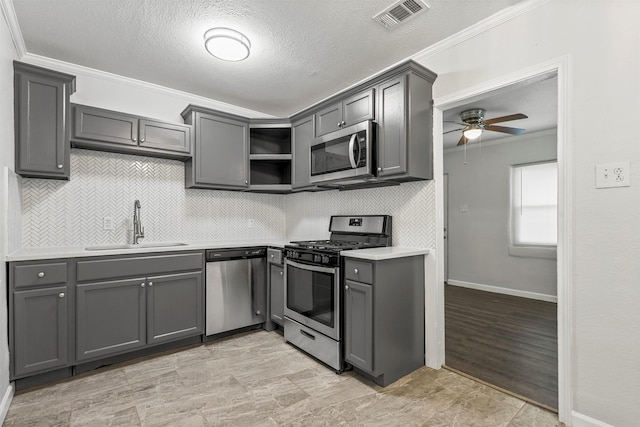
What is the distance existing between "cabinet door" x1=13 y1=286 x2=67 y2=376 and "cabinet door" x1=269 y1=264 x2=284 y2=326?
169 centimetres

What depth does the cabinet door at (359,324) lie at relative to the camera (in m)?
2.23

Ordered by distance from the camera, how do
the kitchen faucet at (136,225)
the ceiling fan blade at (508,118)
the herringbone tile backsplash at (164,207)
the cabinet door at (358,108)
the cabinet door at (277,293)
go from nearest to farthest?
the cabinet door at (358,108) → the herringbone tile backsplash at (164,207) → the kitchen faucet at (136,225) → the cabinet door at (277,293) → the ceiling fan blade at (508,118)

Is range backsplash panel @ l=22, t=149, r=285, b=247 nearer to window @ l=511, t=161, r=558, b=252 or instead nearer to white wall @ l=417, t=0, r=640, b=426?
white wall @ l=417, t=0, r=640, b=426

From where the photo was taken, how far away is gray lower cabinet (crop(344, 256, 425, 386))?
222 cm

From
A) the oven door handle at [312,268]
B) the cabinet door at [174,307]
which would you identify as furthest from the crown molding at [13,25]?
the oven door handle at [312,268]

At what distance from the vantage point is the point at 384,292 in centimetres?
227

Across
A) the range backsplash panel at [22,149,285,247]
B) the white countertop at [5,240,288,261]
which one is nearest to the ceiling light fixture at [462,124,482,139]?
the white countertop at [5,240,288,261]

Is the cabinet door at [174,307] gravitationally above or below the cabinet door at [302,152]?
below

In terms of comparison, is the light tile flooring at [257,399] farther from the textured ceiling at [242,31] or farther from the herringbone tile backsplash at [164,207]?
the textured ceiling at [242,31]

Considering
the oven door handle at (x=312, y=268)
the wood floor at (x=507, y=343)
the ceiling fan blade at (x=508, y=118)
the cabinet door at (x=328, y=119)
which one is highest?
the ceiling fan blade at (x=508, y=118)

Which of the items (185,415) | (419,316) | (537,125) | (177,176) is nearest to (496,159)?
(537,125)

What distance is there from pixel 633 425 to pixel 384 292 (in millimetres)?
1410

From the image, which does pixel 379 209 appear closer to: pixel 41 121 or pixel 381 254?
pixel 381 254

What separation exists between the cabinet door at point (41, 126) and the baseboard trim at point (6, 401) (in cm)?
149
